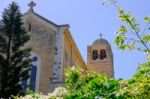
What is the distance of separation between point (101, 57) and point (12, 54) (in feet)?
51.7

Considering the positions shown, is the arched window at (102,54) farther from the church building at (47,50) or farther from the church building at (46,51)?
the church building at (46,51)

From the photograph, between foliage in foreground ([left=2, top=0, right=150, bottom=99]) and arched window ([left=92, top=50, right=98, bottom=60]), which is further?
arched window ([left=92, top=50, right=98, bottom=60])

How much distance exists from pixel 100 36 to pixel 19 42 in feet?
53.7

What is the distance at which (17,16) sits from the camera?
806 inches

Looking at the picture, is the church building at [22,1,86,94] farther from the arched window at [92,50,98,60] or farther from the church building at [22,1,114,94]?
the arched window at [92,50,98,60]

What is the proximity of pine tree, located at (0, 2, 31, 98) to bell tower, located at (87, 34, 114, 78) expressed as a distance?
1384 centimetres

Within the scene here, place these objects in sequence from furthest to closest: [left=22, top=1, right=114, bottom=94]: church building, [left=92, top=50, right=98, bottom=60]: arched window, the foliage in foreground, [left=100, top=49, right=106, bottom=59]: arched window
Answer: [left=92, top=50, right=98, bottom=60]: arched window, [left=100, top=49, right=106, bottom=59]: arched window, [left=22, top=1, right=114, bottom=94]: church building, the foliage in foreground

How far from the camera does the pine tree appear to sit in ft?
58.1

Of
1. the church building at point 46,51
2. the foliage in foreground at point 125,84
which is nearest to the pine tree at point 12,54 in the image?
the church building at point 46,51

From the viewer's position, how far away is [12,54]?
19.3 metres

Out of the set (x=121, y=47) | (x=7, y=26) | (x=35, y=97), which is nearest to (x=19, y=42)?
(x=7, y=26)

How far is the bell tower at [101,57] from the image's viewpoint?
33.1 m

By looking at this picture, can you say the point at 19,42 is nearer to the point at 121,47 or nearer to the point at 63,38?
the point at 63,38

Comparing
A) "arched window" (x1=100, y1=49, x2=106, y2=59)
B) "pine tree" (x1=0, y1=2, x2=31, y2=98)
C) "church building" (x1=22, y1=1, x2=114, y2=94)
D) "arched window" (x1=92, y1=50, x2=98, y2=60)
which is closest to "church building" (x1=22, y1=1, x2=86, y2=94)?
"church building" (x1=22, y1=1, x2=114, y2=94)
